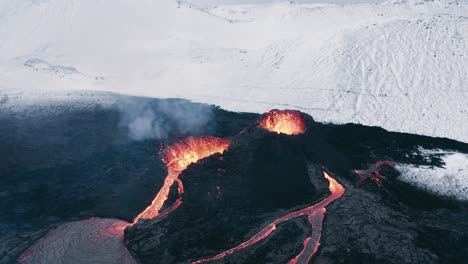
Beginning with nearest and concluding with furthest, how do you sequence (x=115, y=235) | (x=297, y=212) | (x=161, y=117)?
(x=115, y=235), (x=297, y=212), (x=161, y=117)

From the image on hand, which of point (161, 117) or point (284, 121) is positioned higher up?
point (284, 121)

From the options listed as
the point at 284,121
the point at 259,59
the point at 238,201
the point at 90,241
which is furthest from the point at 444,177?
the point at 259,59

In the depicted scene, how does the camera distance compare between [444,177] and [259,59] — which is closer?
[444,177]

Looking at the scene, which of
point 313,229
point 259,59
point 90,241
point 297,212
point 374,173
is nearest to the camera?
point 90,241

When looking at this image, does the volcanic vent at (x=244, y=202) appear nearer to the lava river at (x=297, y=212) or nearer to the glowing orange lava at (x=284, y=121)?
the lava river at (x=297, y=212)

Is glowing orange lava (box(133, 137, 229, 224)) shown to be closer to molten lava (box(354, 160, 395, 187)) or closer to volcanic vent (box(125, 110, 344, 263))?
volcanic vent (box(125, 110, 344, 263))

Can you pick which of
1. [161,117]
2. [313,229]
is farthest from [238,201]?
[161,117]

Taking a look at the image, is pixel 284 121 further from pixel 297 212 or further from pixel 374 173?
pixel 297 212

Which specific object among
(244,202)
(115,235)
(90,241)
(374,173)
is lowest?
(90,241)
